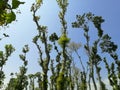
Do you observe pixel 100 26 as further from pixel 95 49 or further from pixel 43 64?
pixel 43 64

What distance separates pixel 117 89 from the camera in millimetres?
43062

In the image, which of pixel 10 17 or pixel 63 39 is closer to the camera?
pixel 10 17

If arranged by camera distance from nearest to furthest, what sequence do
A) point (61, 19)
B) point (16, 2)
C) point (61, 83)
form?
point (16, 2)
point (61, 83)
point (61, 19)

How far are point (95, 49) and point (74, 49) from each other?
782cm

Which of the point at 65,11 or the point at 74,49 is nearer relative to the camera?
the point at 65,11

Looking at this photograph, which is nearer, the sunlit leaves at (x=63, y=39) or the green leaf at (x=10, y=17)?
the green leaf at (x=10, y=17)

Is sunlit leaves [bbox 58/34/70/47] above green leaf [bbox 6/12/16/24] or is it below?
above

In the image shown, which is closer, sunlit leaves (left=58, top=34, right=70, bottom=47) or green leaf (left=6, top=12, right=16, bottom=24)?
green leaf (left=6, top=12, right=16, bottom=24)

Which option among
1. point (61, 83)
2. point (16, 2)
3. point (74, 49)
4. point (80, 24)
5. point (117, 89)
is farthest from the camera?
point (74, 49)

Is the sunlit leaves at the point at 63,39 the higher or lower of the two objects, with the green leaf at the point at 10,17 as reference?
higher

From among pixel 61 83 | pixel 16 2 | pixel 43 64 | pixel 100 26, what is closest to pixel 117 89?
pixel 100 26

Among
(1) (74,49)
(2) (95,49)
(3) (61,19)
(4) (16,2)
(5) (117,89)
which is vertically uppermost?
(1) (74,49)

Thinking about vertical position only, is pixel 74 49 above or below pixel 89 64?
above

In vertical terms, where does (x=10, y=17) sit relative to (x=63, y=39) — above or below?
below
